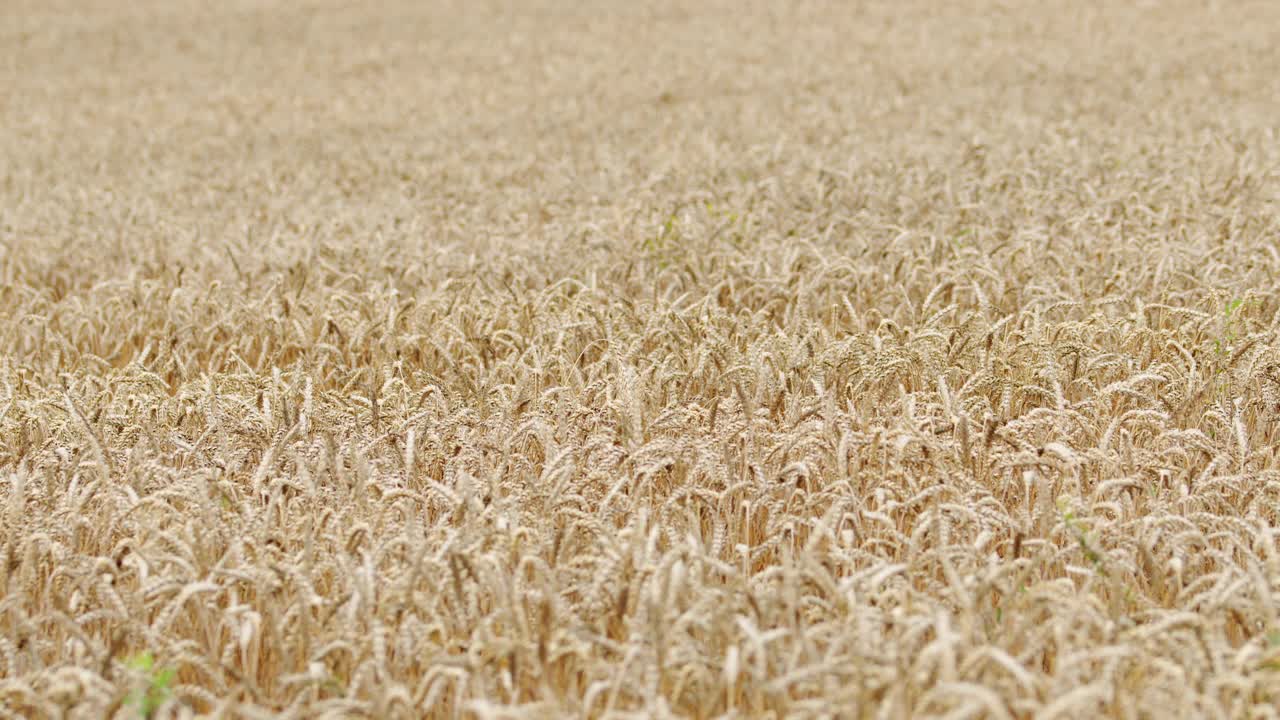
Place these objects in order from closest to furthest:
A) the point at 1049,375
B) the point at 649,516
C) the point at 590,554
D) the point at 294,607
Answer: the point at 294,607, the point at 590,554, the point at 649,516, the point at 1049,375

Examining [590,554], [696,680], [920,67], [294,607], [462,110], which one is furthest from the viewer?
[920,67]

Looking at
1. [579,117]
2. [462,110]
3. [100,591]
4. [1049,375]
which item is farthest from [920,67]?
[100,591]

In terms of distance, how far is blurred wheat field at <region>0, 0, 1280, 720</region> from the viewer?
1927mm

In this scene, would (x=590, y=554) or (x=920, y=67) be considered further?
(x=920, y=67)

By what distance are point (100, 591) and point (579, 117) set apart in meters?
8.81

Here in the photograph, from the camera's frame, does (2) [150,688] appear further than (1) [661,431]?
No

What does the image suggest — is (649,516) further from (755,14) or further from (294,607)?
(755,14)

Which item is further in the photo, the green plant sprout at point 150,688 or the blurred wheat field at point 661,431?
the blurred wheat field at point 661,431

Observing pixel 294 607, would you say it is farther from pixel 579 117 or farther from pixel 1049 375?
pixel 579 117

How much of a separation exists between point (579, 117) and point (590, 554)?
8.63 metres

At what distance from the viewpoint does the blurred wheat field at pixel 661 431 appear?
1927mm

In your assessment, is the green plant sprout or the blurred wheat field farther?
the blurred wheat field

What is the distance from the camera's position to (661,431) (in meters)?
3.06

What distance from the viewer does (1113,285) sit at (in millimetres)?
4164
